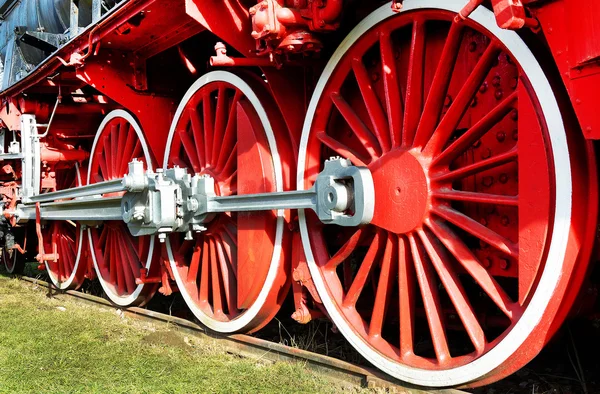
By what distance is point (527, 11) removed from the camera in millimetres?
1934

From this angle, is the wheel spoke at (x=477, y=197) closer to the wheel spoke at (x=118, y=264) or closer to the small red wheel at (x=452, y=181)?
the small red wheel at (x=452, y=181)

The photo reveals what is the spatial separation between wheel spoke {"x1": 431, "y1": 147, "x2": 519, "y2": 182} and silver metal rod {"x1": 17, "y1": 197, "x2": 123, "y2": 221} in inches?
96.2

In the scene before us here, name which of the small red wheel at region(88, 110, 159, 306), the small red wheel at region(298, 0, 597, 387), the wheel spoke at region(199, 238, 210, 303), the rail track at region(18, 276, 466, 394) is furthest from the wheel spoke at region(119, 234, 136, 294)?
the small red wheel at region(298, 0, 597, 387)

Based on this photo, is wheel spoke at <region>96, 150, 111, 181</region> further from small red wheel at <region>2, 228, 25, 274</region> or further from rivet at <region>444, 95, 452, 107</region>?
rivet at <region>444, 95, 452, 107</region>

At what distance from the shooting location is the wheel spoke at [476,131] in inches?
87.6

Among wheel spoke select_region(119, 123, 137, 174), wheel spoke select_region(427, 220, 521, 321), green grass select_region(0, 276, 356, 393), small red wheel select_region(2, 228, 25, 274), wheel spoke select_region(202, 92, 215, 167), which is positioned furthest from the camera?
small red wheel select_region(2, 228, 25, 274)

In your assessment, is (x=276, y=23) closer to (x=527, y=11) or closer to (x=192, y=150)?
(x=527, y=11)

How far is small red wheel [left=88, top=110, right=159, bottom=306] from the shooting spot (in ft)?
14.9

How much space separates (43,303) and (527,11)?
455 centimetres

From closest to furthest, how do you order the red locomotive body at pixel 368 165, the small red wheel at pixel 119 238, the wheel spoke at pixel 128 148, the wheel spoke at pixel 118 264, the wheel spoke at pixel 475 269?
the red locomotive body at pixel 368 165, the wheel spoke at pixel 475 269, the small red wheel at pixel 119 238, the wheel spoke at pixel 128 148, the wheel spoke at pixel 118 264

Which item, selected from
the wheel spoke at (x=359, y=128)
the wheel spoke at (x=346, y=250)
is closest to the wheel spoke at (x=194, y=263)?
the wheel spoke at (x=346, y=250)

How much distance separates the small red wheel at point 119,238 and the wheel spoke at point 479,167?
2531 mm

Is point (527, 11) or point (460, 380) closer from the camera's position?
point (527, 11)

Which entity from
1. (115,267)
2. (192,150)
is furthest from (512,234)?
(115,267)
